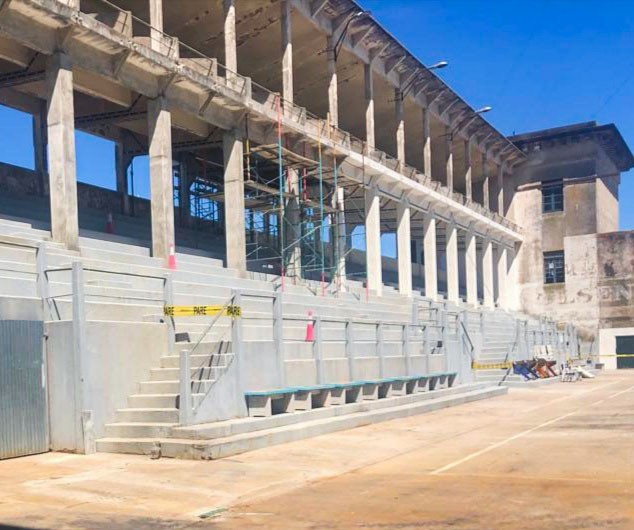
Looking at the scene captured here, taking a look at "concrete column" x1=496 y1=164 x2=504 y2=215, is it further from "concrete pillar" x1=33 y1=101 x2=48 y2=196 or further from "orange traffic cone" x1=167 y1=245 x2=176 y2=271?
"orange traffic cone" x1=167 y1=245 x2=176 y2=271

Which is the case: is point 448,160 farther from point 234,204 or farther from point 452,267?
point 234,204

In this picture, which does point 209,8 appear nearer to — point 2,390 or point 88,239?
point 88,239

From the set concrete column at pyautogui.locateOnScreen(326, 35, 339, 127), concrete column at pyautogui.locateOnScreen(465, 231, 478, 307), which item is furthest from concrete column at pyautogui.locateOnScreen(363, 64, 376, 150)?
concrete column at pyautogui.locateOnScreen(465, 231, 478, 307)

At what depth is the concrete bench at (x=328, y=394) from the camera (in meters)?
13.1

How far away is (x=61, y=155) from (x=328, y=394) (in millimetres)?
8917

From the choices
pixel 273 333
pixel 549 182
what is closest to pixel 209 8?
pixel 273 333

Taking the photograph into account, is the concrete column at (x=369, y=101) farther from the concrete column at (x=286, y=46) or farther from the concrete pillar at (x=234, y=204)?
the concrete pillar at (x=234, y=204)

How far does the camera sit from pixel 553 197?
5241 centimetres

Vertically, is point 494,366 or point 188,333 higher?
point 188,333

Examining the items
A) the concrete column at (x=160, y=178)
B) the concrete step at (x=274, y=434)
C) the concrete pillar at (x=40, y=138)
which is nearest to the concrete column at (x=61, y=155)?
the concrete column at (x=160, y=178)

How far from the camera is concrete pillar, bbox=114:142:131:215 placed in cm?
2994

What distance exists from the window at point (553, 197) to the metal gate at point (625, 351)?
994 cm

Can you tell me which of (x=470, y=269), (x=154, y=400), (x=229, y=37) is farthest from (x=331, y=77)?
(x=154, y=400)

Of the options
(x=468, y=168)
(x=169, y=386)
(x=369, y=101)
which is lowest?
(x=169, y=386)
